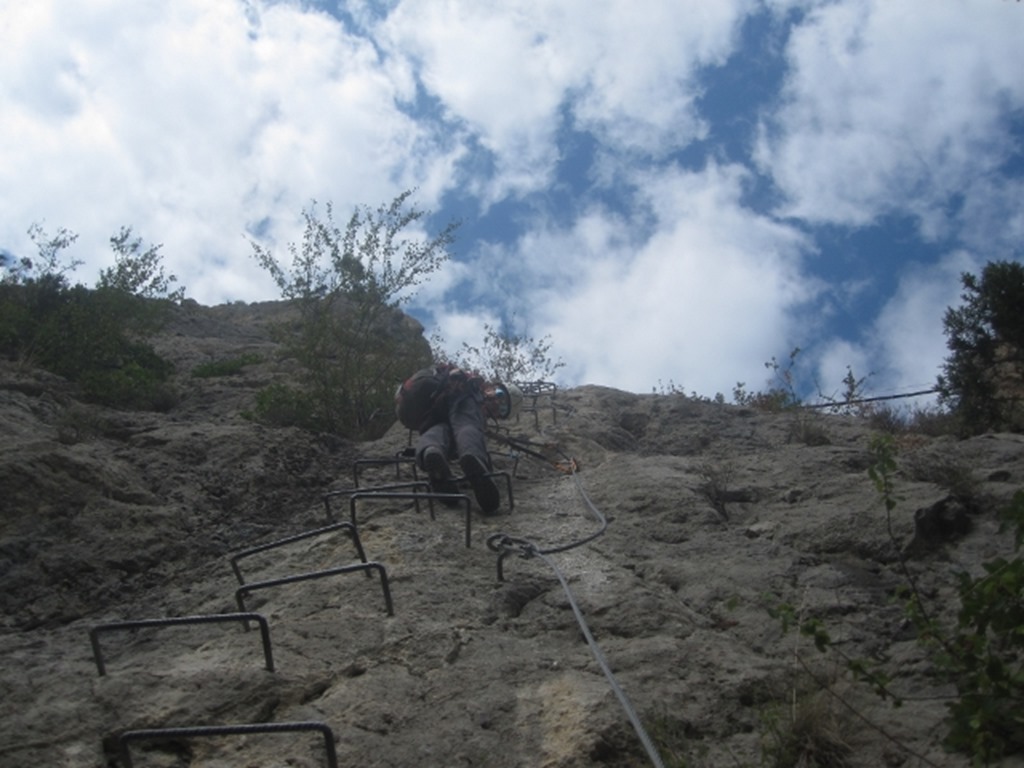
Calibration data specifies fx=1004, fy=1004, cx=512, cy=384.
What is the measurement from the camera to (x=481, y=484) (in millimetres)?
7715

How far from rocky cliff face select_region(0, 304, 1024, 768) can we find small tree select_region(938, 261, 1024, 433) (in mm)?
891

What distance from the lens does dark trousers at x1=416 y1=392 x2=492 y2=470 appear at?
26.5 feet

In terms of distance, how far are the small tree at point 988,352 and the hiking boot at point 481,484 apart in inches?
204

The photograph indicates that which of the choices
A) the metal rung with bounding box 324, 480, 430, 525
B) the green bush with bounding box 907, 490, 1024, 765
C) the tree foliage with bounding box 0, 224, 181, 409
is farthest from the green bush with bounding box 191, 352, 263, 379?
the green bush with bounding box 907, 490, 1024, 765

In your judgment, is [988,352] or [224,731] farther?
[988,352]

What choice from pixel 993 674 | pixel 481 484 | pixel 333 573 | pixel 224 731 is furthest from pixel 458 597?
pixel 993 674

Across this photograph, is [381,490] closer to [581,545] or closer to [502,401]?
[581,545]

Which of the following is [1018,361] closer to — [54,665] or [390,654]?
[390,654]

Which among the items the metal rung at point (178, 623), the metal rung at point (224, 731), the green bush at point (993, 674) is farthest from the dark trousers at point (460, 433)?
the green bush at point (993, 674)

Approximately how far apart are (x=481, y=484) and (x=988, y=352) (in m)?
5.87

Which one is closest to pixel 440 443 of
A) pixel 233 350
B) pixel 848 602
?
pixel 848 602

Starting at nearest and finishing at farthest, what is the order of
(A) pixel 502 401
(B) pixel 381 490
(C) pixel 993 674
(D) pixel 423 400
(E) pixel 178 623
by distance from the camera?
(C) pixel 993 674 < (E) pixel 178 623 < (B) pixel 381 490 < (D) pixel 423 400 < (A) pixel 502 401

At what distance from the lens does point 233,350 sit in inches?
621

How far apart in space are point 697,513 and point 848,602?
200 centimetres
